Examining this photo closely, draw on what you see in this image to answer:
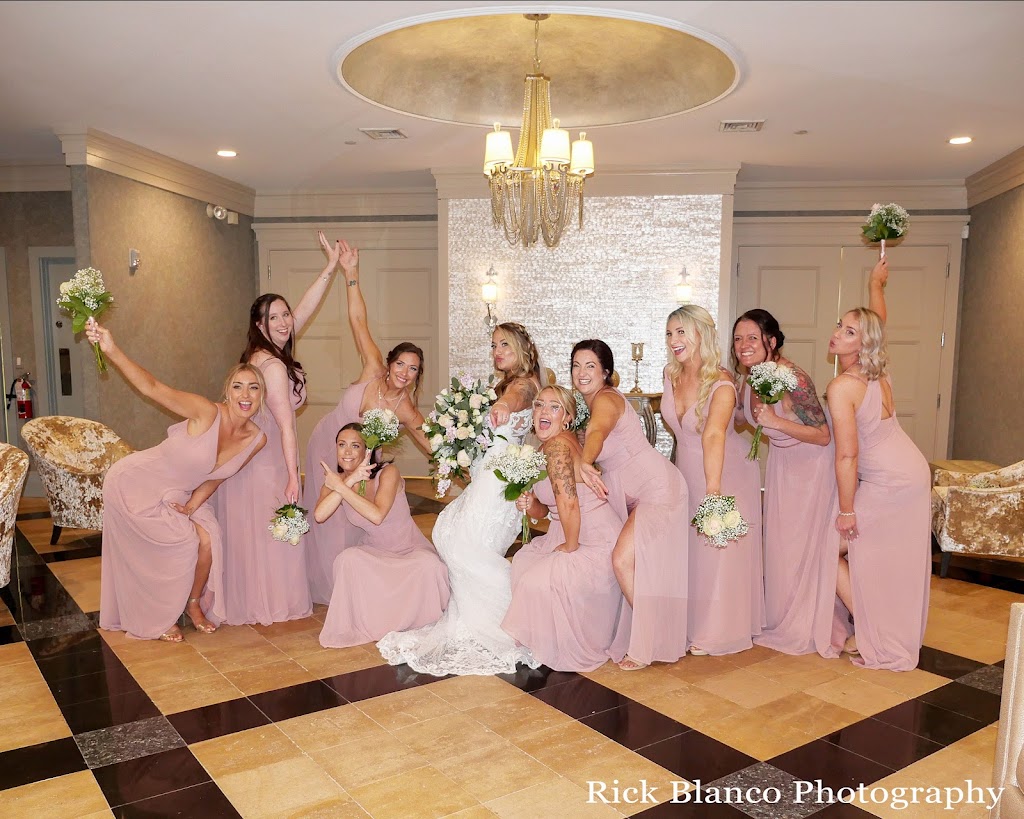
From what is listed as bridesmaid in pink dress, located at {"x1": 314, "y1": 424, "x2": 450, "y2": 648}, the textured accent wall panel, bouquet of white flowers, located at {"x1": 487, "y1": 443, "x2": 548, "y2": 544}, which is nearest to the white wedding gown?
bridesmaid in pink dress, located at {"x1": 314, "y1": 424, "x2": 450, "y2": 648}

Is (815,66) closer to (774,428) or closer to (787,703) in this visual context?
(774,428)

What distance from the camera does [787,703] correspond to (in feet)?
12.2

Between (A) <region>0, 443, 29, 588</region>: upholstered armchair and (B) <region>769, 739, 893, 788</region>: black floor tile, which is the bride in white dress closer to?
(B) <region>769, 739, 893, 788</region>: black floor tile

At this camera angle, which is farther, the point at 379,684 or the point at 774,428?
the point at 774,428

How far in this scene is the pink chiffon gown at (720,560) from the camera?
4.19 meters

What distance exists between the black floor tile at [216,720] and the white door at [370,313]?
575 centimetres

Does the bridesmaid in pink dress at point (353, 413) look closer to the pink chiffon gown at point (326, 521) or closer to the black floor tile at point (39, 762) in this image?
the pink chiffon gown at point (326, 521)

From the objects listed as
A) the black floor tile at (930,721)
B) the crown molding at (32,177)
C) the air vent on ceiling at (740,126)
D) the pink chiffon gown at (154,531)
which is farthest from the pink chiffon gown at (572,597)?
the crown molding at (32,177)

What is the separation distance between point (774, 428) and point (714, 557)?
74 centimetres

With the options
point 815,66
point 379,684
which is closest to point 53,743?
point 379,684

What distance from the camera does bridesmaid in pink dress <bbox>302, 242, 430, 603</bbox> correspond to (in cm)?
489

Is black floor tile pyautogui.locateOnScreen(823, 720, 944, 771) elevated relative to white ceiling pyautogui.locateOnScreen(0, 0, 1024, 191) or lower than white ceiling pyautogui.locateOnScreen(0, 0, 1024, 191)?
lower

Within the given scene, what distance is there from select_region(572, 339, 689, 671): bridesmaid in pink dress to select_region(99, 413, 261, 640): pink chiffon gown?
2057 millimetres

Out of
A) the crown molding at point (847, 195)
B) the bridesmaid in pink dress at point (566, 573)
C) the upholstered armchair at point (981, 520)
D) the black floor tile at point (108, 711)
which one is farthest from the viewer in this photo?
the crown molding at point (847, 195)
